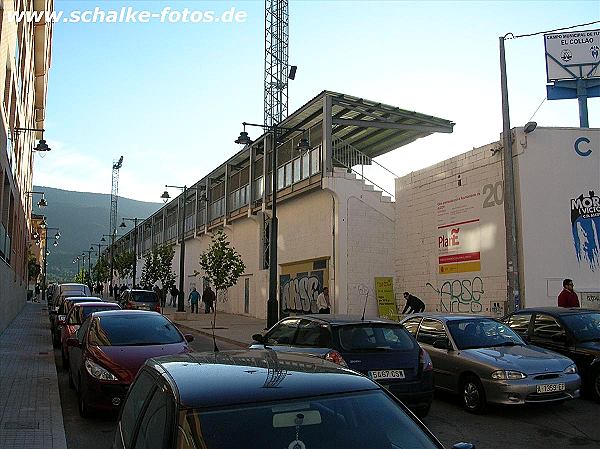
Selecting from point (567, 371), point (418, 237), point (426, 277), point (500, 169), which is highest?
point (500, 169)

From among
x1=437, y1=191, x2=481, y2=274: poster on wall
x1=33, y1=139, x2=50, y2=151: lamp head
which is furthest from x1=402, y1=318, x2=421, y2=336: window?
x1=33, y1=139, x2=50, y2=151: lamp head

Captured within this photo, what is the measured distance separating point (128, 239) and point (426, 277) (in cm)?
7770

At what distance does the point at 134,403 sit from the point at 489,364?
626 centimetres

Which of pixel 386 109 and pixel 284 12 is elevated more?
pixel 284 12

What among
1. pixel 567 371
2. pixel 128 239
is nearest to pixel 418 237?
pixel 567 371

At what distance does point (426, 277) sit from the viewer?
2116cm

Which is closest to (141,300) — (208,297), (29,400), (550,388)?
(208,297)

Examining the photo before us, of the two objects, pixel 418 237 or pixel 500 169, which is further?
pixel 418 237

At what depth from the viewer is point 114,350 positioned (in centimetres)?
872

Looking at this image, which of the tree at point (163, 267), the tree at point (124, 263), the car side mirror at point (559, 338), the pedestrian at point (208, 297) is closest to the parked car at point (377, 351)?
the car side mirror at point (559, 338)

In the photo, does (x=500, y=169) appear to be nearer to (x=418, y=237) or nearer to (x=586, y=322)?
(x=418, y=237)

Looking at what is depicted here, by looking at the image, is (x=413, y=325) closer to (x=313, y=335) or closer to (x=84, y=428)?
(x=313, y=335)

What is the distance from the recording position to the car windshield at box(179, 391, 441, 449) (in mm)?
2887

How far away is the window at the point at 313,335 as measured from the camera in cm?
834
